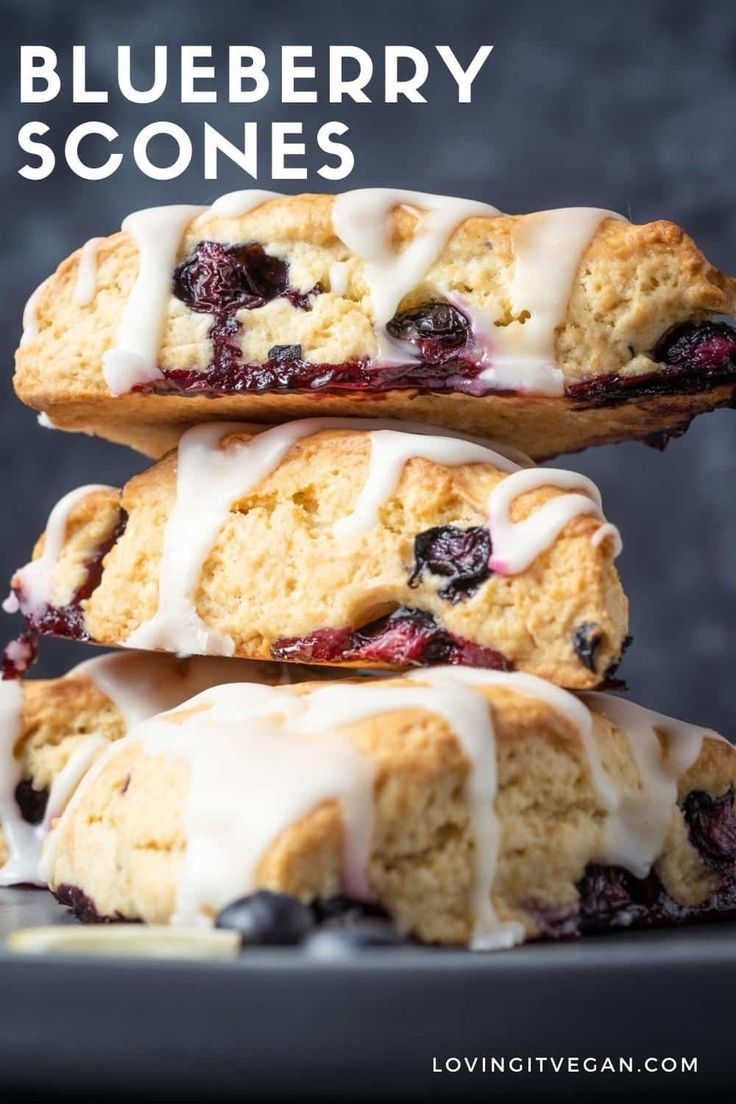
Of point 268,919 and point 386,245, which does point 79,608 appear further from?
point 268,919

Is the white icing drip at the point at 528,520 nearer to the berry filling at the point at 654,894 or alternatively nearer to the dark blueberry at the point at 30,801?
the berry filling at the point at 654,894

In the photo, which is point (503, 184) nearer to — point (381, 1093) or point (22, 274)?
point (22, 274)

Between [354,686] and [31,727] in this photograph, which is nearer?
[354,686]

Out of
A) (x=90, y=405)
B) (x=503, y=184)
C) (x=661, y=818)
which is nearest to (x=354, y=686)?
(x=661, y=818)

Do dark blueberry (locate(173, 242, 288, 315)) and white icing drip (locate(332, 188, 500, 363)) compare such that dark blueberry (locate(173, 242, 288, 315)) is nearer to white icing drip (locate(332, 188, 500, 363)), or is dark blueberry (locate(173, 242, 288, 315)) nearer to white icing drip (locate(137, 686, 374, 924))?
white icing drip (locate(332, 188, 500, 363))

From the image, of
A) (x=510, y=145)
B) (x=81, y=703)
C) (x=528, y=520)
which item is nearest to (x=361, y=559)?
(x=528, y=520)
